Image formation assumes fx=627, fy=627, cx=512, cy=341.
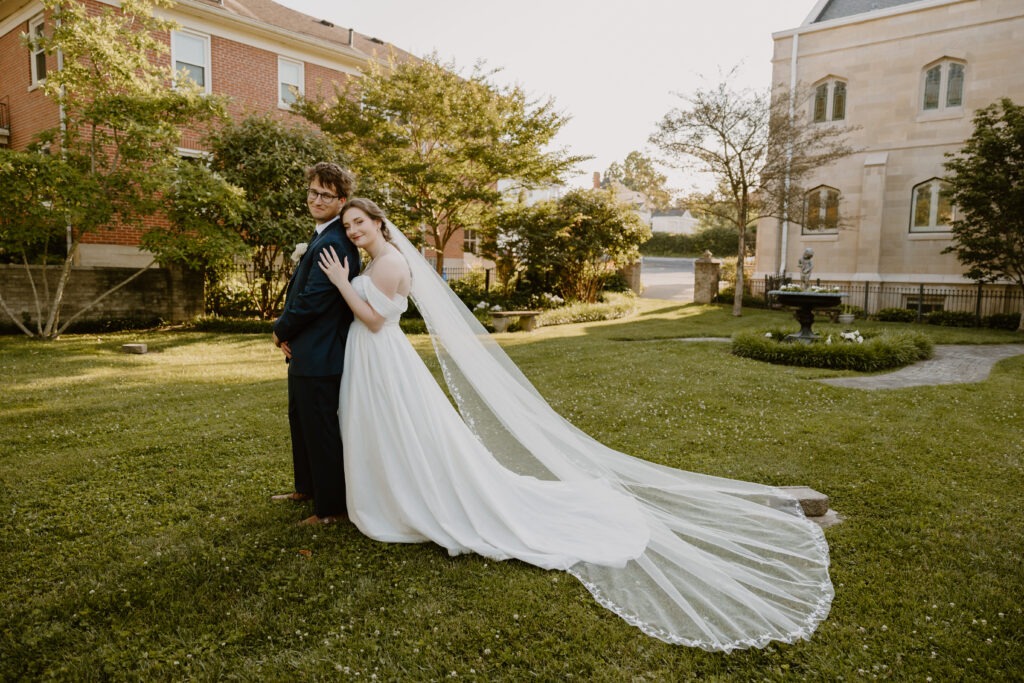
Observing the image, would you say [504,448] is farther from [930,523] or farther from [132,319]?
[132,319]

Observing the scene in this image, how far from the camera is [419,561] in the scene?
375cm

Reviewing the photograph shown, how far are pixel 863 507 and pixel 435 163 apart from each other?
1459 centimetres

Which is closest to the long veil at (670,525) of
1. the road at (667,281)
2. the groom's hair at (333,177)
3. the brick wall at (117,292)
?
the groom's hair at (333,177)

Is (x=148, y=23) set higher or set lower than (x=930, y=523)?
higher

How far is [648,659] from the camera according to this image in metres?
2.89

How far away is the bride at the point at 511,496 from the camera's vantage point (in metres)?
3.43

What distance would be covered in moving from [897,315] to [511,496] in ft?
61.6

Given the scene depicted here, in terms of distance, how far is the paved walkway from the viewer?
30.9 feet

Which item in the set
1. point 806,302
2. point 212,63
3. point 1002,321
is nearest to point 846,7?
point 1002,321

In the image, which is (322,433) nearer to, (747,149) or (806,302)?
(806,302)

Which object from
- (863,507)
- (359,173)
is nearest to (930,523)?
(863,507)

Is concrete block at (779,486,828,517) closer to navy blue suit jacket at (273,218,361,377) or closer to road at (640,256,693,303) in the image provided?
navy blue suit jacket at (273,218,361,377)

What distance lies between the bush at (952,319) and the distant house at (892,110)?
134 centimetres

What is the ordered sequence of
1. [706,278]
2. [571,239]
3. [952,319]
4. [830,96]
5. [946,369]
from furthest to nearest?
[706,278] < [830,96] < [571,239] < [952,319] < [946,369]
